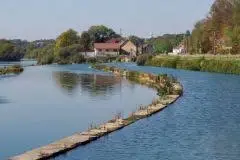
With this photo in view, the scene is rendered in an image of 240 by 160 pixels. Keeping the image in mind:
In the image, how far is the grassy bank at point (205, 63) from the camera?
2906 inches

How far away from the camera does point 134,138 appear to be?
22.5 metres

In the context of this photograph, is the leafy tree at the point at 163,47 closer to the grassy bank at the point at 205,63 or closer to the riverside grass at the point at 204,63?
the riverside grass at the point at 204,63

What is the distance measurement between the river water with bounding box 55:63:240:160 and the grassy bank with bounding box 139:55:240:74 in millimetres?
41096

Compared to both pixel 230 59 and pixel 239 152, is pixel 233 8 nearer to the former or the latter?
pixel 230 59

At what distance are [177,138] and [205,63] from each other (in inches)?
2461

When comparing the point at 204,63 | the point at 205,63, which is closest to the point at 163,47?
the point at 204,63

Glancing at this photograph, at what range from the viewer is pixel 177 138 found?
74.2 feet

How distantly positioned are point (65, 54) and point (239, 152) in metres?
128

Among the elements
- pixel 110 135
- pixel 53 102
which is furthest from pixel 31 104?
pixel 110 135

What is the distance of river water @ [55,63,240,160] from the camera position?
63.6 ft

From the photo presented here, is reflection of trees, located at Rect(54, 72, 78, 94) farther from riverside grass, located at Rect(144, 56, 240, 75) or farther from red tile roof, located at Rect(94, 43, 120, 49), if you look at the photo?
red tile roof, located at Rect(94, 43, 120, 49)

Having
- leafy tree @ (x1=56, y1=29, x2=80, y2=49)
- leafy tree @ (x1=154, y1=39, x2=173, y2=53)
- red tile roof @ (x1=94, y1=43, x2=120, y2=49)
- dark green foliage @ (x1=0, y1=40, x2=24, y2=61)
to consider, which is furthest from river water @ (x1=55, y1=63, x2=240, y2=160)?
dark green foliage @ (x1=0, y1=40, x2=24, y2=61)

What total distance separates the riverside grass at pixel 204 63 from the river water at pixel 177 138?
4100 cm

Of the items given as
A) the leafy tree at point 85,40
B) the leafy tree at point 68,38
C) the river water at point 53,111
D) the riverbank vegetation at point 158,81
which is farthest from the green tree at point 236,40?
the leafy tree at point 85,40
